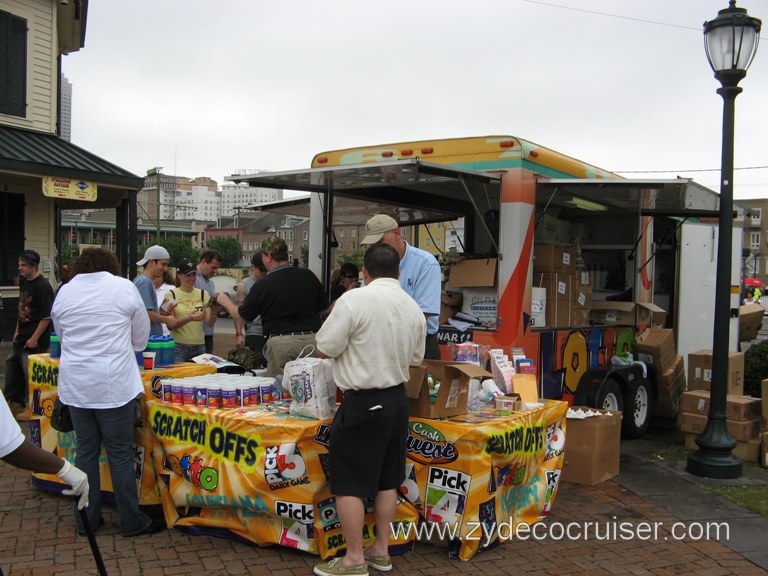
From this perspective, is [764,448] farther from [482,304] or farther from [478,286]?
[478,286]

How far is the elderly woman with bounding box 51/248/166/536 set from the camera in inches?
161

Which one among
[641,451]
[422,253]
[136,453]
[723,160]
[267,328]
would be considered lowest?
[641,451]

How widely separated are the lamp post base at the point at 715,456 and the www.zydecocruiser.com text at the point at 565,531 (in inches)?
43.7

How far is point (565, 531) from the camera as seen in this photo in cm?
452

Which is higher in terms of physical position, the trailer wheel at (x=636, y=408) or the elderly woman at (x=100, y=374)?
the elderly woman at (x=100, y=374)

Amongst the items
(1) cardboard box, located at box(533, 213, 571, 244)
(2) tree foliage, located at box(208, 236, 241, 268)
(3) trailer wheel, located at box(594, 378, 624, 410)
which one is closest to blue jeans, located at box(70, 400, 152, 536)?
(3) trailer wheel, located at box(594, 378, 624, 410)

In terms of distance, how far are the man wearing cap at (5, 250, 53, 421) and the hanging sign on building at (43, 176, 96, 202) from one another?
5158 mm

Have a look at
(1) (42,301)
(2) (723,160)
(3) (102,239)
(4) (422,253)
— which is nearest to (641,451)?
(2) (723,160)

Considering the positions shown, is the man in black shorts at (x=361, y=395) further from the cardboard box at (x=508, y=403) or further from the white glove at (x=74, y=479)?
the white glove at (x=74, y=479)

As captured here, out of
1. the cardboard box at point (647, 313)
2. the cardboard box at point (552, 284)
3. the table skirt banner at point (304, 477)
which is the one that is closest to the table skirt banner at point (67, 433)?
the table skirt banner at point (304, 477)

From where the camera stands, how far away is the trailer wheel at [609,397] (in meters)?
6.50

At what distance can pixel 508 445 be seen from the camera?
4.09m

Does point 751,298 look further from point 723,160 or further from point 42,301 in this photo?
point 42,301

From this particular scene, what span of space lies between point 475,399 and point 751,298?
27.0m
